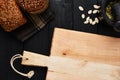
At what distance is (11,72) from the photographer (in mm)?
876

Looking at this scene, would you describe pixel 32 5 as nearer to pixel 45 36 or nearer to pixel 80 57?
pixel 45 36

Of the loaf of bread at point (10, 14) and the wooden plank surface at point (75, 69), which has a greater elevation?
the loaf of bread at point (10, 14)

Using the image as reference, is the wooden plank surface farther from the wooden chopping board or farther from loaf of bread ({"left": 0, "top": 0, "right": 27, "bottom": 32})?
loaf of bread ({"left": 0, "top": 0, "right": 27, "bottom": 32})

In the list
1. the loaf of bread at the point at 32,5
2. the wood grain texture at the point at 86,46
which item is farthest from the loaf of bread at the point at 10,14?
the wood grain texture at the point at 86,46

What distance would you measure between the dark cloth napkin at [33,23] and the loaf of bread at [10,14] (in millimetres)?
48

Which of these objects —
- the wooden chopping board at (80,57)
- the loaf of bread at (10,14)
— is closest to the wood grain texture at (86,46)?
the wooden chopping board at (80,57)

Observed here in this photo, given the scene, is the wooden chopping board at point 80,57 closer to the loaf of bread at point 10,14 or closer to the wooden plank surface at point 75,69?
the wooden plank surface at point 75,69

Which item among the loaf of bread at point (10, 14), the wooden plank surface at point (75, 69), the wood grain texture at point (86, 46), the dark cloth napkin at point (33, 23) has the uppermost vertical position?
the loaf of bread at point (10, 14)

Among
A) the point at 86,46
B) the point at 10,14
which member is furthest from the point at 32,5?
the point at 86,46

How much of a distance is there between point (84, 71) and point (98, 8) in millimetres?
234

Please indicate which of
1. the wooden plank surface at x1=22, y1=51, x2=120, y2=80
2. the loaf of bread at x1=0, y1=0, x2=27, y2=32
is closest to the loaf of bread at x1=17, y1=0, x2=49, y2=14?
the loaf of bread at x1=0, y1=0, x2=27, y2=32

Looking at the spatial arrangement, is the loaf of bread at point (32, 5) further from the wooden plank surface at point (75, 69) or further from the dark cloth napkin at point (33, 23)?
the wooden plank surface at point (75, 69)

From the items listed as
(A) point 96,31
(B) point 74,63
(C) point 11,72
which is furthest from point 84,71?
(C) point 11,72

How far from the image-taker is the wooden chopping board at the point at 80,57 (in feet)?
2.73
